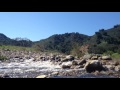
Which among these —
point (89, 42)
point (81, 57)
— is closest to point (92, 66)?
point (81, 57)

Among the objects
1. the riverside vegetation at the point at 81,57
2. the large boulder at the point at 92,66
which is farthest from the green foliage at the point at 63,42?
the large boulder at the point at 92,66

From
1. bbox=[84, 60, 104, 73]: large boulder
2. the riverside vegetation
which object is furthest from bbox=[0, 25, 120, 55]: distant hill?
bbox=[84, 60, 104, 73]: large boulder

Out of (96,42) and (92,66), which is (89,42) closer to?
(96,42)

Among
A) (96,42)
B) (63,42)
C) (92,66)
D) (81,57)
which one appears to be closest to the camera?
(92,66)

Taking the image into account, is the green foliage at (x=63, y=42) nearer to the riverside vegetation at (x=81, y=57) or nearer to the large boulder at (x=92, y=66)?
the riverside vegetation at (x=81, y=57)

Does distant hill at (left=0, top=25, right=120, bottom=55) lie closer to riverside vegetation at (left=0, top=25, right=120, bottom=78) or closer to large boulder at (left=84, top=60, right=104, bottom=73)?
riverside vegetation at (left=0, top=25, right=120, bottom=78)
